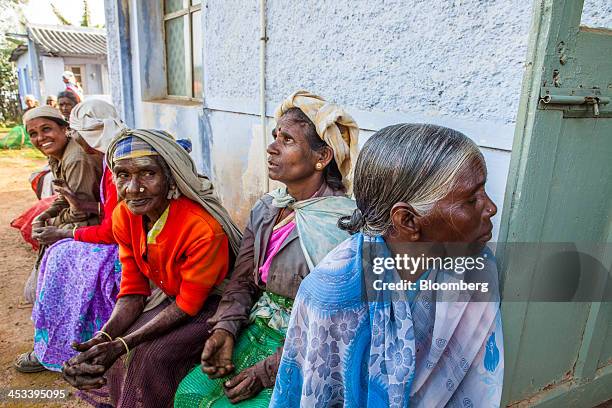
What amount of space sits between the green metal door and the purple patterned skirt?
7.53ft

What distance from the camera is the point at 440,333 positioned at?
4.17ft

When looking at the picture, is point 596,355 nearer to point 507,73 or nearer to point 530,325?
point 530,325

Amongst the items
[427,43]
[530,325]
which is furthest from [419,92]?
[530,325]

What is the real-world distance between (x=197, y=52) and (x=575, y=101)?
468cm

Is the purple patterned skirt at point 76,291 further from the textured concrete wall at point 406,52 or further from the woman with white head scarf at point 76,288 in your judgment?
the textured concrete wall at point 406,52

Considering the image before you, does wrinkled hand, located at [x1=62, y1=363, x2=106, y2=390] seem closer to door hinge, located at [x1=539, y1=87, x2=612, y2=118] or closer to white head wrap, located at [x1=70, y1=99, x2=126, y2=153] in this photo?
white head wrap, located at [x1=70, y1=99, x2=126, y2=153]

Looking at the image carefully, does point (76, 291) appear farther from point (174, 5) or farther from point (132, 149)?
point (174, 5)

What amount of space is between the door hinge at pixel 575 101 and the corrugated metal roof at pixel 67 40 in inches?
870

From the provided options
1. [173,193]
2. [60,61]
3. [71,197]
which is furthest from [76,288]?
[60,61]

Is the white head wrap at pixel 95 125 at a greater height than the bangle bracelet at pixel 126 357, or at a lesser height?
greater

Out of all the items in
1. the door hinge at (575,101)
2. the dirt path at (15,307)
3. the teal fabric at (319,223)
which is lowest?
the dirt path at (15,307)

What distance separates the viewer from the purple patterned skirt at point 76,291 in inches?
104

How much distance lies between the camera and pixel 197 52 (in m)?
5.10

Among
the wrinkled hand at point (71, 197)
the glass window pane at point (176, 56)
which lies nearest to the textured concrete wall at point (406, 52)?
the wrinkled hand at point (71, 197)
